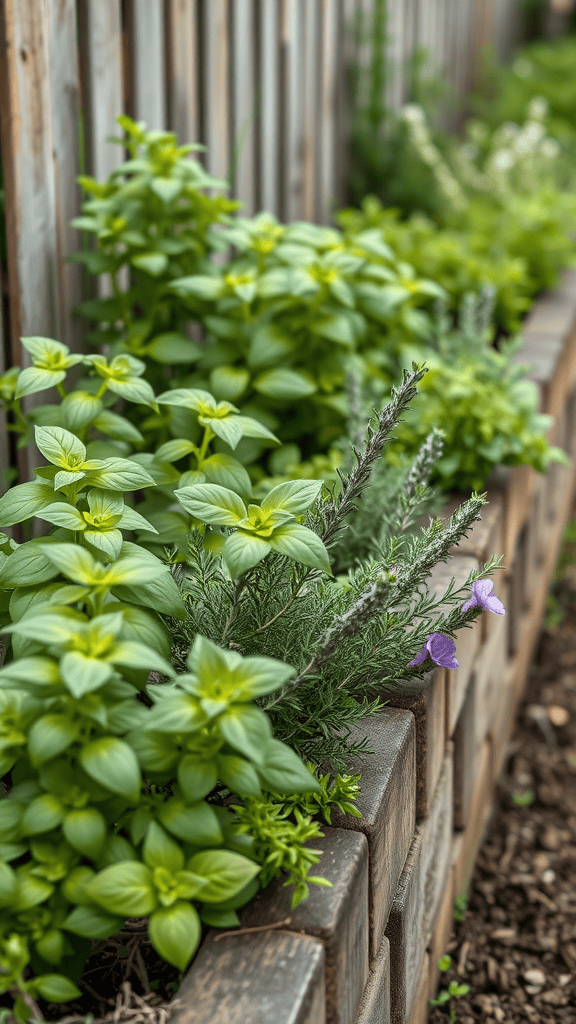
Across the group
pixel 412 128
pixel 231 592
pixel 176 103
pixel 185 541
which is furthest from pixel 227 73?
pixel 231 592

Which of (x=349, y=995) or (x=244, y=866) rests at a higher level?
(x=244, y=866)

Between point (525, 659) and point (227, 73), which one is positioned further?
point (525, 659)

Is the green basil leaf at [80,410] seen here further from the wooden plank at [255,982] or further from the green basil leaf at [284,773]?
the wooden plank at [255,982]

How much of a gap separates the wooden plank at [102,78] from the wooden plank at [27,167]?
185 millimetres

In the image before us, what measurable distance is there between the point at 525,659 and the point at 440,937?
1.40 m

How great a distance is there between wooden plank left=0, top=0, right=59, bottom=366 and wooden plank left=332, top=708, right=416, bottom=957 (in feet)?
3.49

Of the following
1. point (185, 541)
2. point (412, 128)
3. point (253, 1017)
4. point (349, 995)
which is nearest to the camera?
point (253, 1017)

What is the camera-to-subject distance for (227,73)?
2805 millimetres

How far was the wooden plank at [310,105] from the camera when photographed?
10.9 feet

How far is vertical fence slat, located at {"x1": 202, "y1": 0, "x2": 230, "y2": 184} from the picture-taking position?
267 cm

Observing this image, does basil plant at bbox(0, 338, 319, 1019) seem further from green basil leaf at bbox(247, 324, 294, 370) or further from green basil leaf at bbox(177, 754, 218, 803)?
green basil leaf at bbox(247, 324, 294, 370)

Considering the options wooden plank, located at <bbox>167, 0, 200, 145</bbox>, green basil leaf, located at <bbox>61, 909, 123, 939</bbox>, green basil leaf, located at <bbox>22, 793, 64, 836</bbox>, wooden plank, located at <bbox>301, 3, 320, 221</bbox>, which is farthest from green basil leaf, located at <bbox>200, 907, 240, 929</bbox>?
wooden plank, located at <bbox>301, 3, 320, 221</bbox>

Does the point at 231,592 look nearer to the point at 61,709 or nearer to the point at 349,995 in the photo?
the point at 61,709

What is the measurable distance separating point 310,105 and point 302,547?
2.56m
